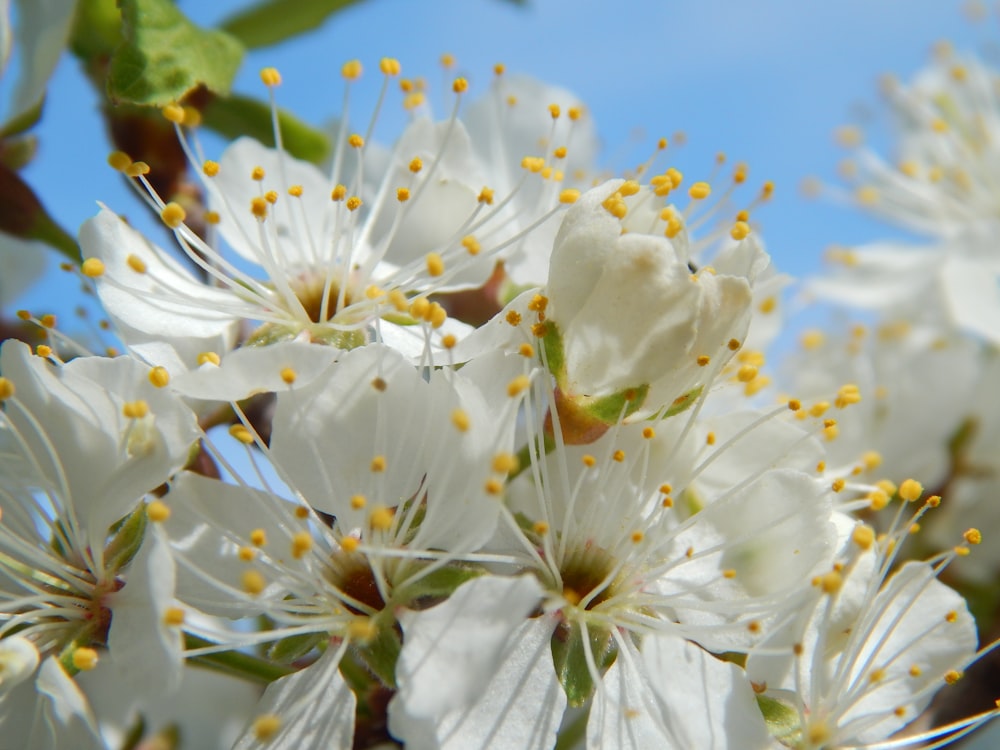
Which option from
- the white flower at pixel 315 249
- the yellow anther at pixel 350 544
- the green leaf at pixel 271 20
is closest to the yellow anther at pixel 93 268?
the white flower at pixel 315 249

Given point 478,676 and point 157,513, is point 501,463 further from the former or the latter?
point 157,513

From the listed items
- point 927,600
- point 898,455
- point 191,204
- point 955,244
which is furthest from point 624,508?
point 955,244

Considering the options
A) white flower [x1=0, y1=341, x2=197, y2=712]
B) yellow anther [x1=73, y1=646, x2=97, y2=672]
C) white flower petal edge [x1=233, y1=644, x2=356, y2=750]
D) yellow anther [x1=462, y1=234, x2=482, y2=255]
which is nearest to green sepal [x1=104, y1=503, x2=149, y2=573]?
white flower [x1=0, y1=341, x2=197, y2=712]

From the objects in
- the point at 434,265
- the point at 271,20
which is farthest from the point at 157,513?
the point at 271,20

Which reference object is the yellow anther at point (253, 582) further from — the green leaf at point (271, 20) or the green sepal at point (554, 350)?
the green leaf at point (271, 20)

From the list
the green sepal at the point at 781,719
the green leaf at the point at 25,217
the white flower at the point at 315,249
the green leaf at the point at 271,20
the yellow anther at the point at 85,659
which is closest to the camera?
the yellow anther at the point at 85,659

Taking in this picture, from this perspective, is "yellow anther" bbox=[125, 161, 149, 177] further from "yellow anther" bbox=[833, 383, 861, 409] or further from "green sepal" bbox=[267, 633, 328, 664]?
"yellow anther" bbox=[833, 383, 861, 409]

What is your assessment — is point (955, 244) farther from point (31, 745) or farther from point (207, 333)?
point (31, 745)
